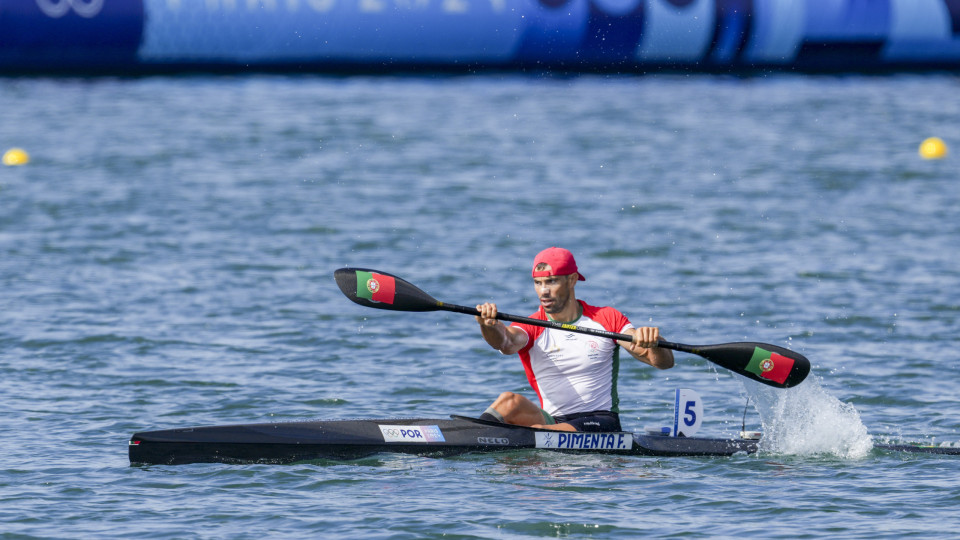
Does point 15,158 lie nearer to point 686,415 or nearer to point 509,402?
point 509,402

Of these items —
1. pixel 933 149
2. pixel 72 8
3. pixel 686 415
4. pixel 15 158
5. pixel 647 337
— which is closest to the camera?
pixel 647 337

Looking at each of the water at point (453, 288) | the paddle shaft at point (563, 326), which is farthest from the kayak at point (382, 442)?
the paddle shaft at point (563, 326)

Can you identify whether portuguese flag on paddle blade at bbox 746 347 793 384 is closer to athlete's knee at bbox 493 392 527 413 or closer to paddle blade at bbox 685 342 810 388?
paddle blade at bbox 685 342 810 388

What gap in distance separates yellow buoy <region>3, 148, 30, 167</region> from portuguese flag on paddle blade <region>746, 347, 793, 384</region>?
18279 millimetres

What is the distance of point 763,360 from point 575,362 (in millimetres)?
1438

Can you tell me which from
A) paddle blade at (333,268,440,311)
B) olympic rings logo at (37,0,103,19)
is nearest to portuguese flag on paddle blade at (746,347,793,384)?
paddle blade at (333,268,440,311)

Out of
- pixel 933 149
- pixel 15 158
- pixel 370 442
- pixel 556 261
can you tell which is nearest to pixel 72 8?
pixel 15 158

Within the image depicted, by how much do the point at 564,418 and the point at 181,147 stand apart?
18300 mm

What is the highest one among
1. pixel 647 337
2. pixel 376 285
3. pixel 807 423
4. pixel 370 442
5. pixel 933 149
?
pixel 933 149

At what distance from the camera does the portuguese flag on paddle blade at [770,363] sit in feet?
35.0

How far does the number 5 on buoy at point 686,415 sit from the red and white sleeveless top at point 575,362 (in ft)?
1.57

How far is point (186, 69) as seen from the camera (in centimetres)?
3222

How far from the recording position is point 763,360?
10680 mm

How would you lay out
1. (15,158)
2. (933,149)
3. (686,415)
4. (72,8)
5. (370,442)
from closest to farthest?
(370,442) → (686,415) → (15,158) → (933,149) → (72,8)
